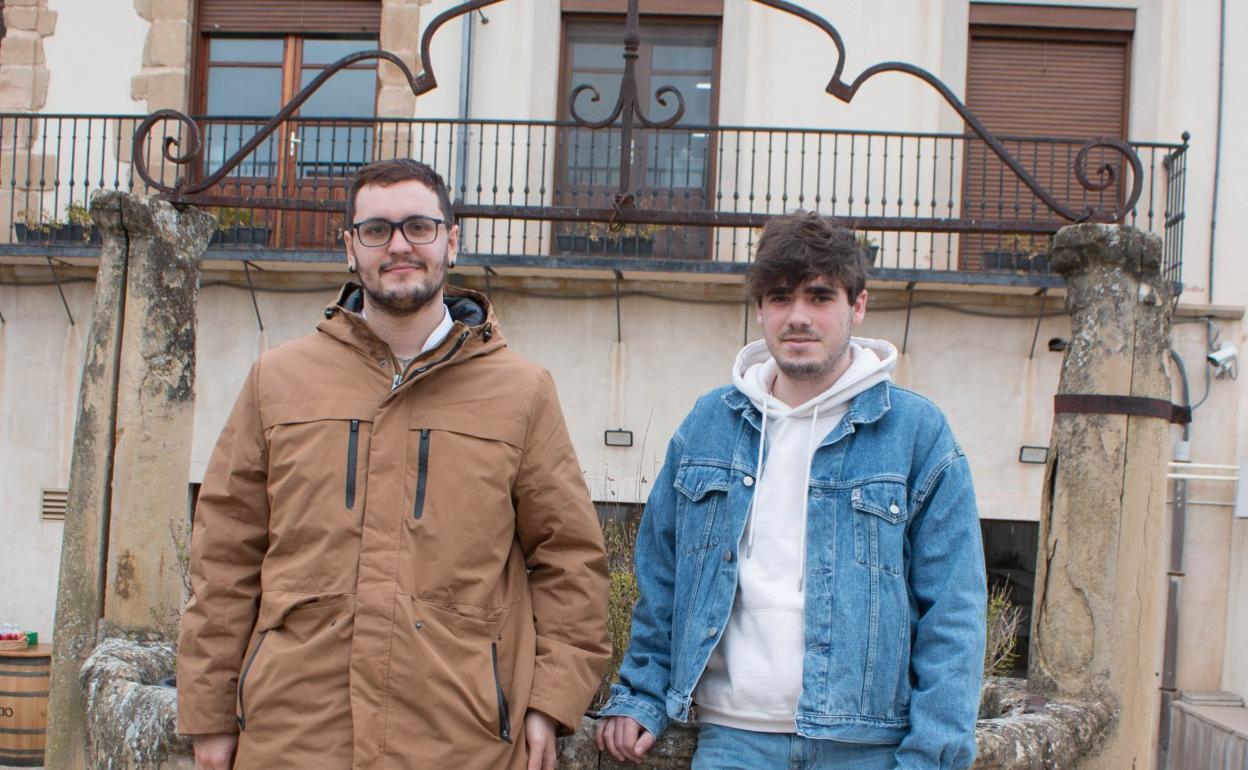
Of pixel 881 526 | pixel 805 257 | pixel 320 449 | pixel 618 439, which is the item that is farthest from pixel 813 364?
pixel 618 439

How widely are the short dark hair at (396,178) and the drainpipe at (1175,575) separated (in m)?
7.54

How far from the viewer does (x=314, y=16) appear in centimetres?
942

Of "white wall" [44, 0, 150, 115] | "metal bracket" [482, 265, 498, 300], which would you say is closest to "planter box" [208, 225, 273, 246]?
"white wall" [44, 0, 150, 115]

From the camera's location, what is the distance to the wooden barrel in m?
6.91

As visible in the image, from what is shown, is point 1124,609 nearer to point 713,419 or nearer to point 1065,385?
point 1065,385

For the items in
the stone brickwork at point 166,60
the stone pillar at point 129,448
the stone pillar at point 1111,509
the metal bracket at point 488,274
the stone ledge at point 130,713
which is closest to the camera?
the stone ledge at point 130,713

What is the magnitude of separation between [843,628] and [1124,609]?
1946 mm

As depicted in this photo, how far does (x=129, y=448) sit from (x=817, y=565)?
2957mm

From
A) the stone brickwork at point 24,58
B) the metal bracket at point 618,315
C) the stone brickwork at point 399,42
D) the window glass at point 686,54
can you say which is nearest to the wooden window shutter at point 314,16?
the stone brickwork at point 399,42

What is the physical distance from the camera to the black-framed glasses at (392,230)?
2.23 metres

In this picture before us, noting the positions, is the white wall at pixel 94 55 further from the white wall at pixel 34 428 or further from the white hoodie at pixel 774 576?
the white hoodie at pixel 774 576

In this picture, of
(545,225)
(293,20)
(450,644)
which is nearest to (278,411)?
(450,644)

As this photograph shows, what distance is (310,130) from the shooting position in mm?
9469

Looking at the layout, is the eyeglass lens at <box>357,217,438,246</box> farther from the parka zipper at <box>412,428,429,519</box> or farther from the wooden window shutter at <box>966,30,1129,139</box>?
the wooden window shutter at <box>966,30,1129,139</box>
